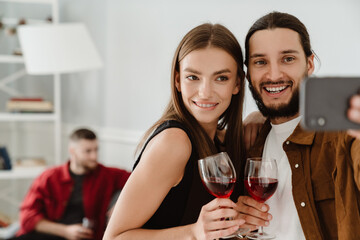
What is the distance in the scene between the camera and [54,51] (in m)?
3.69

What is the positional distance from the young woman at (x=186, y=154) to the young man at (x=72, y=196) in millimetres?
1903

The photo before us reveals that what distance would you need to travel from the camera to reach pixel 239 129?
69.2 inches

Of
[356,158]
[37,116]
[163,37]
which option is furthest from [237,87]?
[37,116]

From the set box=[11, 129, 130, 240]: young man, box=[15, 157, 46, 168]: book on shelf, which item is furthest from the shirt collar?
box=[15, 157, 46, 168]: book on shelf

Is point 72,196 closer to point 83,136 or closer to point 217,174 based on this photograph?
point 83,136

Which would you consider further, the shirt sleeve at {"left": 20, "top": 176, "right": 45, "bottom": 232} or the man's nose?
the shirt sleeve at {"left": 20, "top": 176, "right": 45, "bottom": 232}

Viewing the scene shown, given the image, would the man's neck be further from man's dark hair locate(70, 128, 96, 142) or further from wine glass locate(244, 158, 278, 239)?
man's dark hair locate(70, 128, 96, 142)

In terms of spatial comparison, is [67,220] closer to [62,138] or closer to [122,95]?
[122,95]

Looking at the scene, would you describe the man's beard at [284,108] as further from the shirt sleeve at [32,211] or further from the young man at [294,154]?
the shirt sleeve at [32,211]

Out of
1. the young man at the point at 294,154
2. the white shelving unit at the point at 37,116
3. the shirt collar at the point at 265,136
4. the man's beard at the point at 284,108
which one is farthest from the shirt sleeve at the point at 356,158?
the white shelving unit at the point at 37,116

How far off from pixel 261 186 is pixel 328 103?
1.86 ft

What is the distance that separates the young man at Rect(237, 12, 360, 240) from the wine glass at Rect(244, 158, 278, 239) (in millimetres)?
38

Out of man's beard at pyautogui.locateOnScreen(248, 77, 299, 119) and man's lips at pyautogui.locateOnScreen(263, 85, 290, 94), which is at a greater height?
man's lips at pyautogui.locateOnScreen(263, 85, 290, 94)

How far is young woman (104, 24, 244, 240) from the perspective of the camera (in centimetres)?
140
